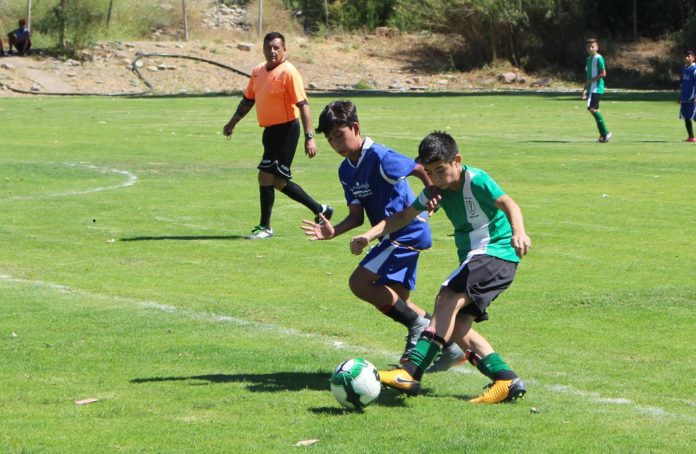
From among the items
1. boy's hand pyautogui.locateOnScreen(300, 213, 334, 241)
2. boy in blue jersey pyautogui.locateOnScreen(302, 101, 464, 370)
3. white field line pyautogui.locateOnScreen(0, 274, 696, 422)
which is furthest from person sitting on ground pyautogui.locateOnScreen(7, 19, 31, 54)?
boy's hand pyautogui.locateOnScreen(300, 213, 334, 241)

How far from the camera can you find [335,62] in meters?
56.8

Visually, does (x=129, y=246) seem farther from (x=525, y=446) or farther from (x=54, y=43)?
(x=54, y=43)

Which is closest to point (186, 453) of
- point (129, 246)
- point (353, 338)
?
point (353, 338)

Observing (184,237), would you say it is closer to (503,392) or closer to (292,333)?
(292,333)

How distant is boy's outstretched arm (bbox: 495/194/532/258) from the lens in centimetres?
641

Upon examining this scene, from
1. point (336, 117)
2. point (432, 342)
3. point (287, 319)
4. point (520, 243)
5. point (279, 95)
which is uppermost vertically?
point (336, 117)

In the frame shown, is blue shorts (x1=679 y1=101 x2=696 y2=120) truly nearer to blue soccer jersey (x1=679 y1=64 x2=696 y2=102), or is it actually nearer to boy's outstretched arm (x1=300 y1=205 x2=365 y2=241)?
blue soccer jersey (x1=679 y1=64 x2=696 y2=102)

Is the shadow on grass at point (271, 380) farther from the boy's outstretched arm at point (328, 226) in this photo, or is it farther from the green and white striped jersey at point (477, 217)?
the green and white striped jersey at point (477, 217)

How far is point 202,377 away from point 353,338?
57.3 inches

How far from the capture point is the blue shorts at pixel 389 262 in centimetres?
755

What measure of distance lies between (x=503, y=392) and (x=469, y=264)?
0.71m

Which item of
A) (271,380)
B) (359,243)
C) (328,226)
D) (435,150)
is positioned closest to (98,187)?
(328,226)

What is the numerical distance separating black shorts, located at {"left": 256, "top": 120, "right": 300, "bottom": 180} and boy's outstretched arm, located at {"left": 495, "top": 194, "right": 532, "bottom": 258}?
7036mm

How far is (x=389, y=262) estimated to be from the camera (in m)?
7.57
